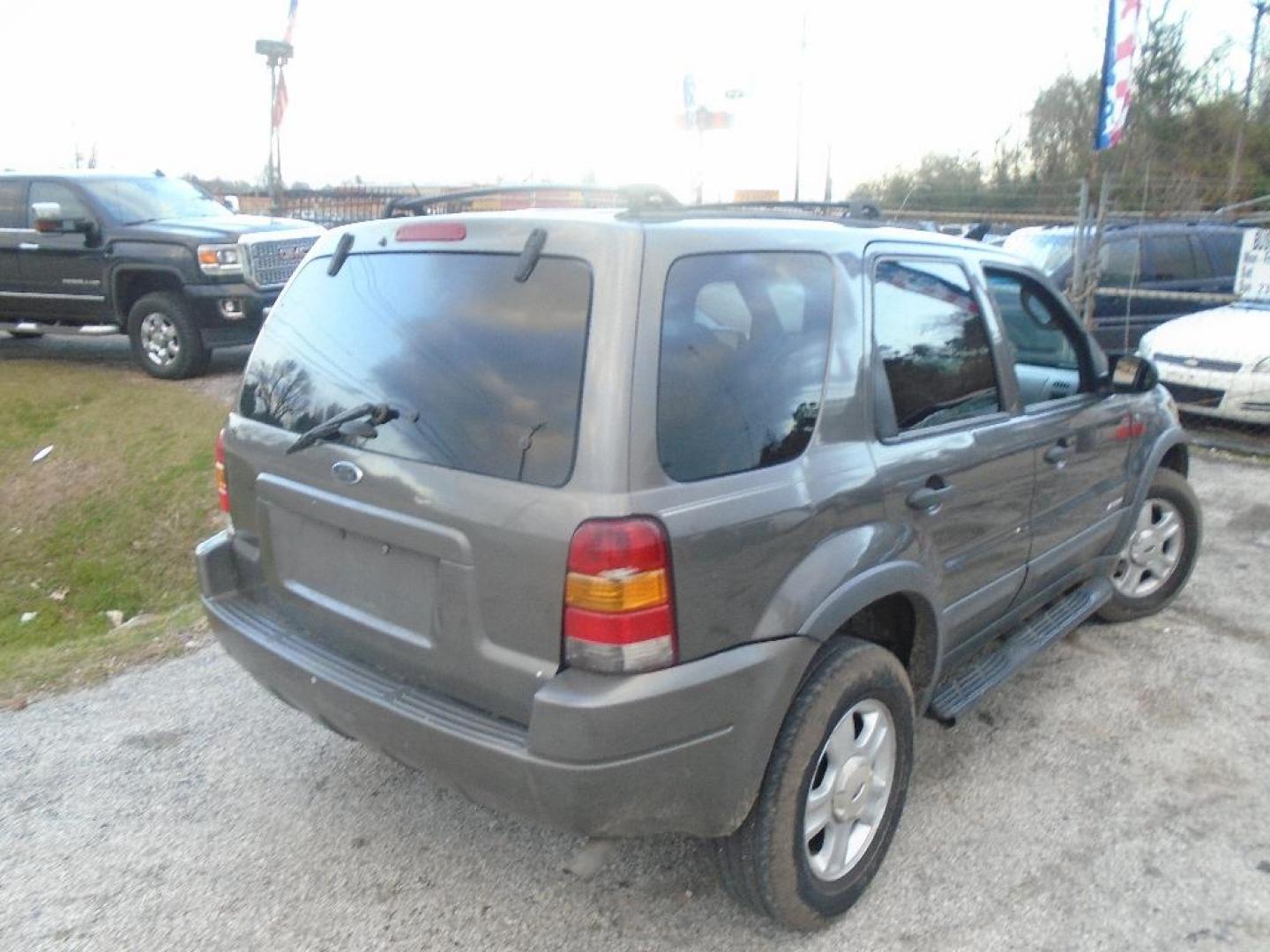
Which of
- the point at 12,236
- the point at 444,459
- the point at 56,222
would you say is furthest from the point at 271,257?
the point at 444,459

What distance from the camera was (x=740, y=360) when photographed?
2.56 metres

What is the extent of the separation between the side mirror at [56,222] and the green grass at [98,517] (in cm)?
144

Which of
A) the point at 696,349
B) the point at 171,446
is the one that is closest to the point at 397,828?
the point at 696,349

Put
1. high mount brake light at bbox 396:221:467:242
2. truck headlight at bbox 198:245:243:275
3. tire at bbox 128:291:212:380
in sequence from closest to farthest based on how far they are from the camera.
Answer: high mount brake light at bbox 396:221:467:242 → truck headlight at bbox 198:245:243:275 → tire at bbox 128:291:212:380

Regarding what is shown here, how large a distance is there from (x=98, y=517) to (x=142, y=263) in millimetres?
3090

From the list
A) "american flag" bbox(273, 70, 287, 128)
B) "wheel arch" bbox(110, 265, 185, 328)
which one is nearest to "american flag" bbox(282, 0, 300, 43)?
"american flag" bbox(273, 70, 287, 128)

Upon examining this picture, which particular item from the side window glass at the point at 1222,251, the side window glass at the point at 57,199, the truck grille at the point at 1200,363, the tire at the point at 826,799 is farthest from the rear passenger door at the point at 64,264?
the side window glass at the point at 1222,251

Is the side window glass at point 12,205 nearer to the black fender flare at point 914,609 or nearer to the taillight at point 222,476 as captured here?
the taillight at point 222,476

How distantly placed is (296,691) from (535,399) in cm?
116

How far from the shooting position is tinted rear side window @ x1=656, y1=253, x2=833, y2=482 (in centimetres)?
239

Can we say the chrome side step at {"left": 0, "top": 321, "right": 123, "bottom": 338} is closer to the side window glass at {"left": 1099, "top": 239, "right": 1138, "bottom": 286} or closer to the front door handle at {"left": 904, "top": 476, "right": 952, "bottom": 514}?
the front door handle at {"left": 904, "top": 476, "right": 952, "bottom": 514}

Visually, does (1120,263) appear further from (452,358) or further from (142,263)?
(452,358)

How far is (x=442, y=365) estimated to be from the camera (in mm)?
2580

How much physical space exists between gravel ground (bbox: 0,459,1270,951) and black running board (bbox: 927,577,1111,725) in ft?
1.08
